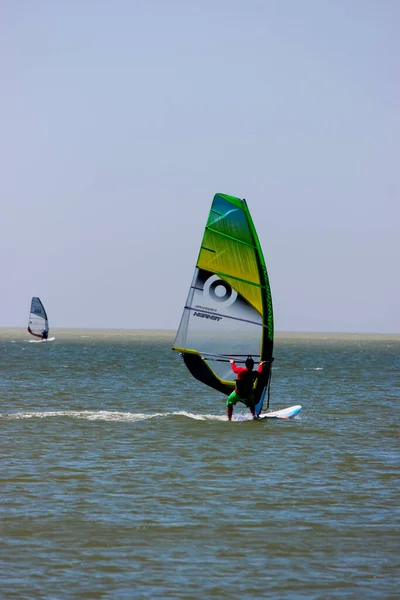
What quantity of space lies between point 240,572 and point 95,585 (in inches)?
59.2

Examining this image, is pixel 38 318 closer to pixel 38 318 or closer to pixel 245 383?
pixel 38 318

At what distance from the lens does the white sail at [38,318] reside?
3865 inches

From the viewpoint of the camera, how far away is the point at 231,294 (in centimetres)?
2322

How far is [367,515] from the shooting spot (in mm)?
12914

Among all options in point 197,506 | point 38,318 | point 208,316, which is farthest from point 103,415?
point 38,318

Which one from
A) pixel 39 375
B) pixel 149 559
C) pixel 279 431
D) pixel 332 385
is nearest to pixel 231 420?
pixel 279 431

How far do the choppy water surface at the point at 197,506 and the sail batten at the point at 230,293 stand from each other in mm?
1775

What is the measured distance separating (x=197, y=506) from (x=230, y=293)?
10.3 meters

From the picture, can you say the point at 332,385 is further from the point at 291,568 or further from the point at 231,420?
the point at 291,568

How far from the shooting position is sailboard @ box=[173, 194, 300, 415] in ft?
76.1

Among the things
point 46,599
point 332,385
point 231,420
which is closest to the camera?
point 46,599

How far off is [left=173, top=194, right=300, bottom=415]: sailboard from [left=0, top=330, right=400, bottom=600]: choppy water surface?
1.73 metres

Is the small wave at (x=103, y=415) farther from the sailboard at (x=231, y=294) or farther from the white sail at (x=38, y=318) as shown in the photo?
the white sail at (x=38, y=318)

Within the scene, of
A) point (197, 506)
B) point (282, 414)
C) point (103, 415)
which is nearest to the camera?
point (197, 506)
